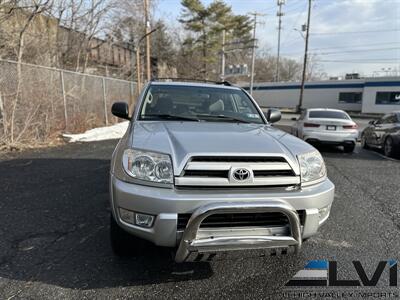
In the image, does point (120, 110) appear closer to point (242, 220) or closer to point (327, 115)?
point (242, 220)

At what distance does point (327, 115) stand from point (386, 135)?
1822mm

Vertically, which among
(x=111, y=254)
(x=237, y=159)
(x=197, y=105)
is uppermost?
(x=197, y=105)

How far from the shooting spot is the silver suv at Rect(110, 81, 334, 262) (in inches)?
90.6

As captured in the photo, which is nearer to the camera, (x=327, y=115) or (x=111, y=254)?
(x=111, y=254)

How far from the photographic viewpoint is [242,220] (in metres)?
2.43

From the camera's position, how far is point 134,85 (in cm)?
1952

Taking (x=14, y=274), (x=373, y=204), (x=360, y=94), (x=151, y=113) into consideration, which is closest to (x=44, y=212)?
(x=14, y=274)

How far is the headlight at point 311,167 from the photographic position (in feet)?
8.66

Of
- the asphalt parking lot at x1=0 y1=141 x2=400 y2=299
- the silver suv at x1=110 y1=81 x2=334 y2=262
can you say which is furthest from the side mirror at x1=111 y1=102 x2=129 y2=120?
the silver suv at x1=110 y1=81 x2=334 y2=262

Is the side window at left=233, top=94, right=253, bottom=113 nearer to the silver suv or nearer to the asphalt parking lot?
the silver suv

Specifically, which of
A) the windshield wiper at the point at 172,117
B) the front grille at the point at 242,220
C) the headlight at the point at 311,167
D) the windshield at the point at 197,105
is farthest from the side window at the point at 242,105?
the front grille at the point at 242,220

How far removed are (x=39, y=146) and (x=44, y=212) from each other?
Result: 5.64 meters

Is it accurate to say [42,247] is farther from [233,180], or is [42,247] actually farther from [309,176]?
[309,176]

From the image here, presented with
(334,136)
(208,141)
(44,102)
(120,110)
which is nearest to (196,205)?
(208,141)
